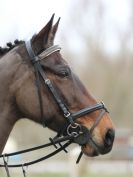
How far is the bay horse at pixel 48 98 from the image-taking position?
6.67 m

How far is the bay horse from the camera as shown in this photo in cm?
667

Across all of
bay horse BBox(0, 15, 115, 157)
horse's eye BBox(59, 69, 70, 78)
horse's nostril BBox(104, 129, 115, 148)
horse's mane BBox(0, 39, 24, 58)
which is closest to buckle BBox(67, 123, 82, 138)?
bay horse BBox(0, 15, 115, 157)

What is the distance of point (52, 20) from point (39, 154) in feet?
82.8

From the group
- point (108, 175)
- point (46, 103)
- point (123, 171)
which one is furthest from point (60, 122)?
point (123, 171)

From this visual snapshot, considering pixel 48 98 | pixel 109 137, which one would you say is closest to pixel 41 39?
pixel 48 98

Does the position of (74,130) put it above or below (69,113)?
below

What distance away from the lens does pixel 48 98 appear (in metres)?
6.72

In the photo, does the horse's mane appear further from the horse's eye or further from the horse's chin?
the horse's chin

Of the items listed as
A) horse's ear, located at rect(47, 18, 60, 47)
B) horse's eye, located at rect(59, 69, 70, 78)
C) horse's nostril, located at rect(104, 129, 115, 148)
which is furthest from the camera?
horse's ear, located at rect(47, 18, 60, 47)

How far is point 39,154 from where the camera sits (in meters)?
31.6

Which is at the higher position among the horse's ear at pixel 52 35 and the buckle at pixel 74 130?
the horse's ear at pixel 52 35

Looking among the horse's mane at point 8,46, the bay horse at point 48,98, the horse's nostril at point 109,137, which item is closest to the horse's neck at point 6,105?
the bay horse at point 48,98

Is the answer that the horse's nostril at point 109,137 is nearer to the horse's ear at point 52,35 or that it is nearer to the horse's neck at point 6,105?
the horse's neck at point 6,105

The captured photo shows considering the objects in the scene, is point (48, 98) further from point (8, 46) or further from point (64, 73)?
point (8, 46)
